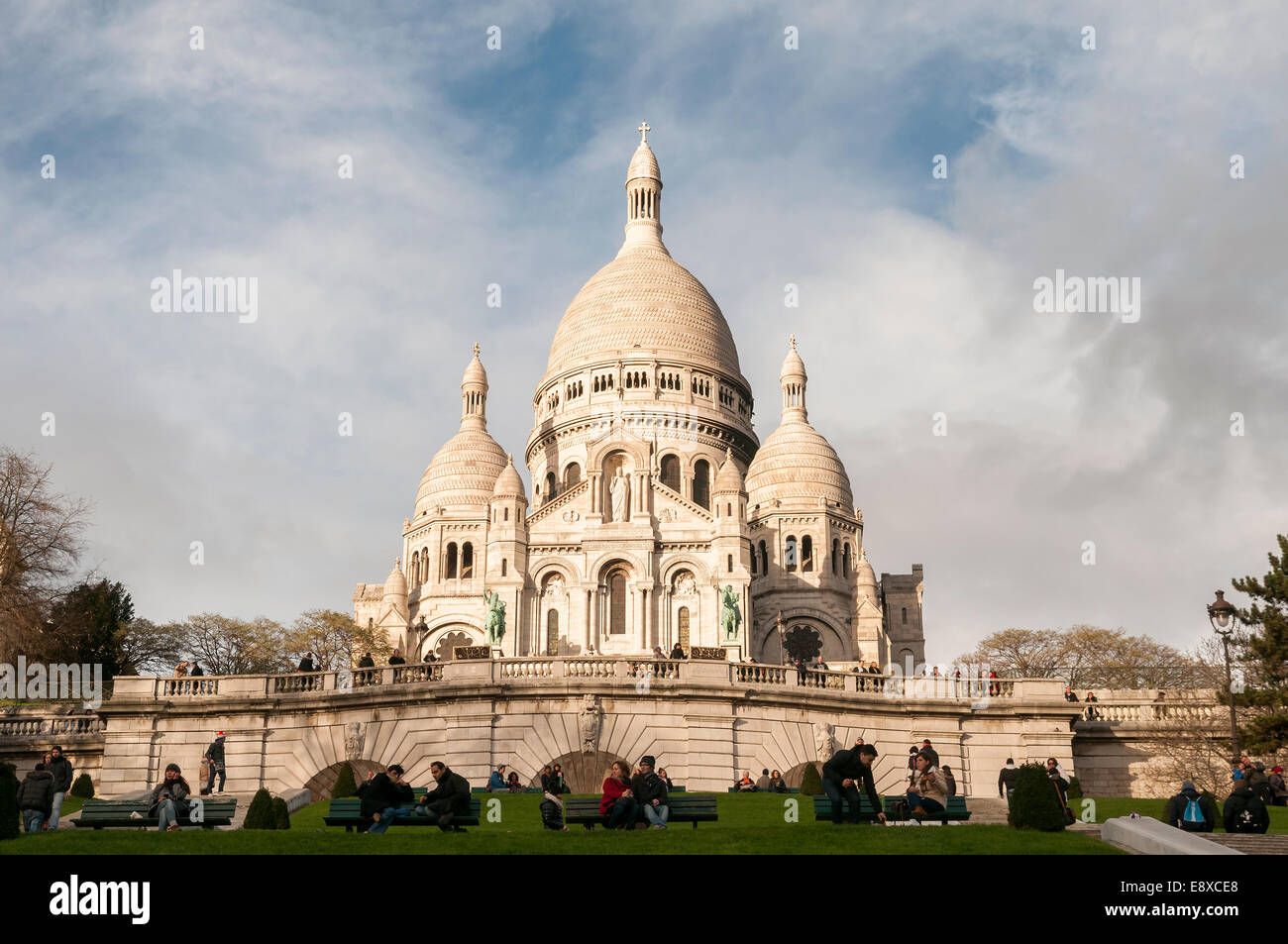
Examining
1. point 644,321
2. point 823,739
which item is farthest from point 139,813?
point 644,321

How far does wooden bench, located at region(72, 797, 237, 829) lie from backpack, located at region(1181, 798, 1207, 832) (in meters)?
14.9

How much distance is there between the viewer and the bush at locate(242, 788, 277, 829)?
76.2 feet

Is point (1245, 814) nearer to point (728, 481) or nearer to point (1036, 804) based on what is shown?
point (1036, 804)

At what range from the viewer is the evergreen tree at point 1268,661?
3372 centimetres

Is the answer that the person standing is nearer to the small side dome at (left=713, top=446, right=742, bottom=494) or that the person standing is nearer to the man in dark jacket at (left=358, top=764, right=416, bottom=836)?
the man in dark jacket at (left=358, top=764, right=416, bottom=836)

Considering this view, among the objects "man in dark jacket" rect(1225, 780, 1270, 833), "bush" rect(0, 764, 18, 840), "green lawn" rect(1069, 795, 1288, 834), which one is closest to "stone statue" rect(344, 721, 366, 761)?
"bush" rect(0, 764, 18, 840)

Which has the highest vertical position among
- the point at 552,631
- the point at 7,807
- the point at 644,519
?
the point at 644,519

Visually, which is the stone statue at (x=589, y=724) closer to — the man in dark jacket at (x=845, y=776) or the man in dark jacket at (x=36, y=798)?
the man in dark jacket at (x=845, y=776)

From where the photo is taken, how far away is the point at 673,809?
22.6 meters

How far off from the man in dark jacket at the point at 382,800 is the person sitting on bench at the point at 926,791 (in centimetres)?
781

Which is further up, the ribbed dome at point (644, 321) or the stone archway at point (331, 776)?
the ribbed dome at point (644, 321)

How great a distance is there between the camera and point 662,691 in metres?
32.5

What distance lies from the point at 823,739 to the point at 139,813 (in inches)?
615

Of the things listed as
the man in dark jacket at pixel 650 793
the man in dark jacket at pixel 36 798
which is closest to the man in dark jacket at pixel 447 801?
the man in dark jacket at pixel 650 793
